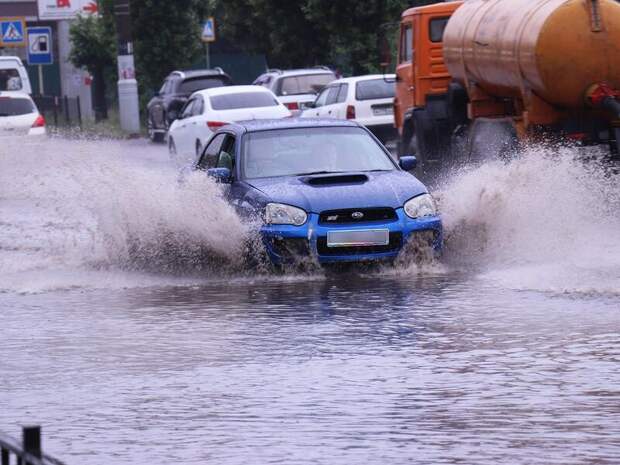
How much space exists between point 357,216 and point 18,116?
18.0 metres

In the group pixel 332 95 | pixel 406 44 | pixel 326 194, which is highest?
pixel 406 44

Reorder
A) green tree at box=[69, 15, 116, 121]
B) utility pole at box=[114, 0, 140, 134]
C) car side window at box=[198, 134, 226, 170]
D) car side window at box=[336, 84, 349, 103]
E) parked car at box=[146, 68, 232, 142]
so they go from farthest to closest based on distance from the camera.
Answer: green tree at box=[69, 15, 116, 121], utility pole at box=[114, 0, 140, 134], parked car at box=[146, 68, 232, 142], car side window at box=[336, 84, 349, 103], car side window at box=[198, 134, 226, 170]

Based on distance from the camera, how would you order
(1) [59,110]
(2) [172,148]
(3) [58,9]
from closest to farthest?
(2) [172,148] < (1) [59,110] < (3) [58,9]

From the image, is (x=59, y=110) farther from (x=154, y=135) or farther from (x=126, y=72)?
(x=154, y=135)

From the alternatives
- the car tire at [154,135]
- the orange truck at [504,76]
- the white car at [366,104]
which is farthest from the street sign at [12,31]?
the orange truck at [504,76]

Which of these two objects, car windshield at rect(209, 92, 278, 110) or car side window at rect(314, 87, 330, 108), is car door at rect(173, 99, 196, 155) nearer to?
car windshield at rect(209, 92, 278, 110)

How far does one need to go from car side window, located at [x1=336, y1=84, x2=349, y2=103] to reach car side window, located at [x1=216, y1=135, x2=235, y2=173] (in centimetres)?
1473

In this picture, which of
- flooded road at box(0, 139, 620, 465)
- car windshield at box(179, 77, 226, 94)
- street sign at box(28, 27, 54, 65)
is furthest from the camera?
street sign at box(28, 27, 54, 65)

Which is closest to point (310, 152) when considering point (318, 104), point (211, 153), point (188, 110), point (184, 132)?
point (211, 153)

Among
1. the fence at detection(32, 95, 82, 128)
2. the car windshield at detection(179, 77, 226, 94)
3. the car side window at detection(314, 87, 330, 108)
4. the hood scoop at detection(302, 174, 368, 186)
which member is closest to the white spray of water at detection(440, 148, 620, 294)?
the hood scoop at detection(302, 174, 368, 186)

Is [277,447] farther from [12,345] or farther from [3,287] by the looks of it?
[3,287]

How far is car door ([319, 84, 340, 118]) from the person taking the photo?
3003 cm

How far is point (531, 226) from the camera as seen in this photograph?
14969mm

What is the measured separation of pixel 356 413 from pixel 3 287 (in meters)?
6.47
